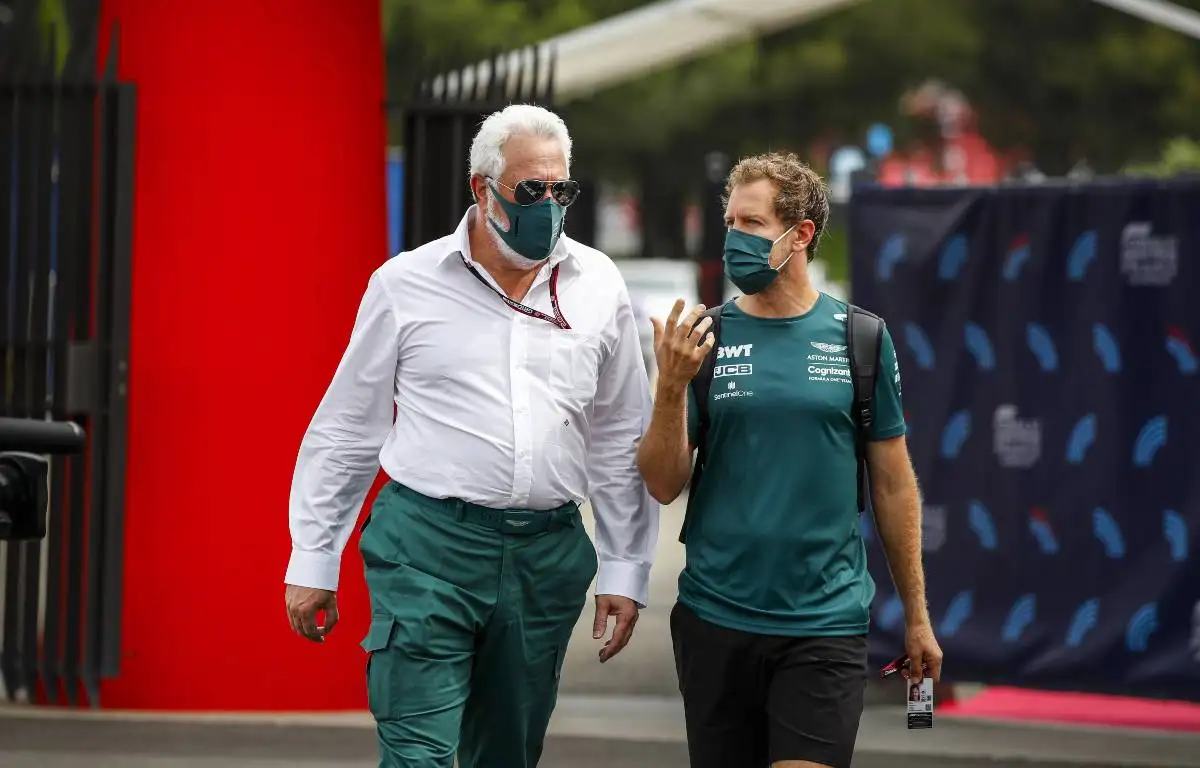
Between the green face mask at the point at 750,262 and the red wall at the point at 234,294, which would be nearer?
the green face mask at the point at 750,262

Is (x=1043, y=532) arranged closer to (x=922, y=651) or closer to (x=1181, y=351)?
(x=1181, y=351)

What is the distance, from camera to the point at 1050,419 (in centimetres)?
770

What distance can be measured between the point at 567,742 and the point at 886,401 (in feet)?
10.5

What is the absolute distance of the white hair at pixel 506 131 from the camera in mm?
4715

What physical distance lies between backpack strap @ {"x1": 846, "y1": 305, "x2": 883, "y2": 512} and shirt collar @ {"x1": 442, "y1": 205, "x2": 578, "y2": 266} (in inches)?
26.4

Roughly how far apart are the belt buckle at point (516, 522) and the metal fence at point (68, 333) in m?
3.34

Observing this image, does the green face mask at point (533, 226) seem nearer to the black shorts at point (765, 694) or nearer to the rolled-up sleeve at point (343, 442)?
the rolled-up sleeve at point (343, 442)

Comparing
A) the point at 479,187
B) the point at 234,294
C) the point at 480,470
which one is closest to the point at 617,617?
the point at 480,470

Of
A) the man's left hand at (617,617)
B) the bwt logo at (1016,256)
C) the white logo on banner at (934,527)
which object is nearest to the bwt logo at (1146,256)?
the bwt logo at (1016,256)

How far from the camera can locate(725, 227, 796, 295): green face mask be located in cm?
460

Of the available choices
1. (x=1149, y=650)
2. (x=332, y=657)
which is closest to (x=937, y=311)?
(x=1149, y=650)

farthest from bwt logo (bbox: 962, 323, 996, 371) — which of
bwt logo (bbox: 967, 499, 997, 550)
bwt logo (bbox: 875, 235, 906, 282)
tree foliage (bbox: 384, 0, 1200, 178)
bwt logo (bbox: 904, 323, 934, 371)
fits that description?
tree foliage (bbox: 384, 0, 1200, 178)

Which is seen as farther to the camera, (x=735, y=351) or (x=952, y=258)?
(x=952, y=258)

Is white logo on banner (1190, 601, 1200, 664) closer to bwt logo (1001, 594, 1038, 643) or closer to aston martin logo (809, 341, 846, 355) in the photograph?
bwt logo (1001, 594, 1038, 643)
